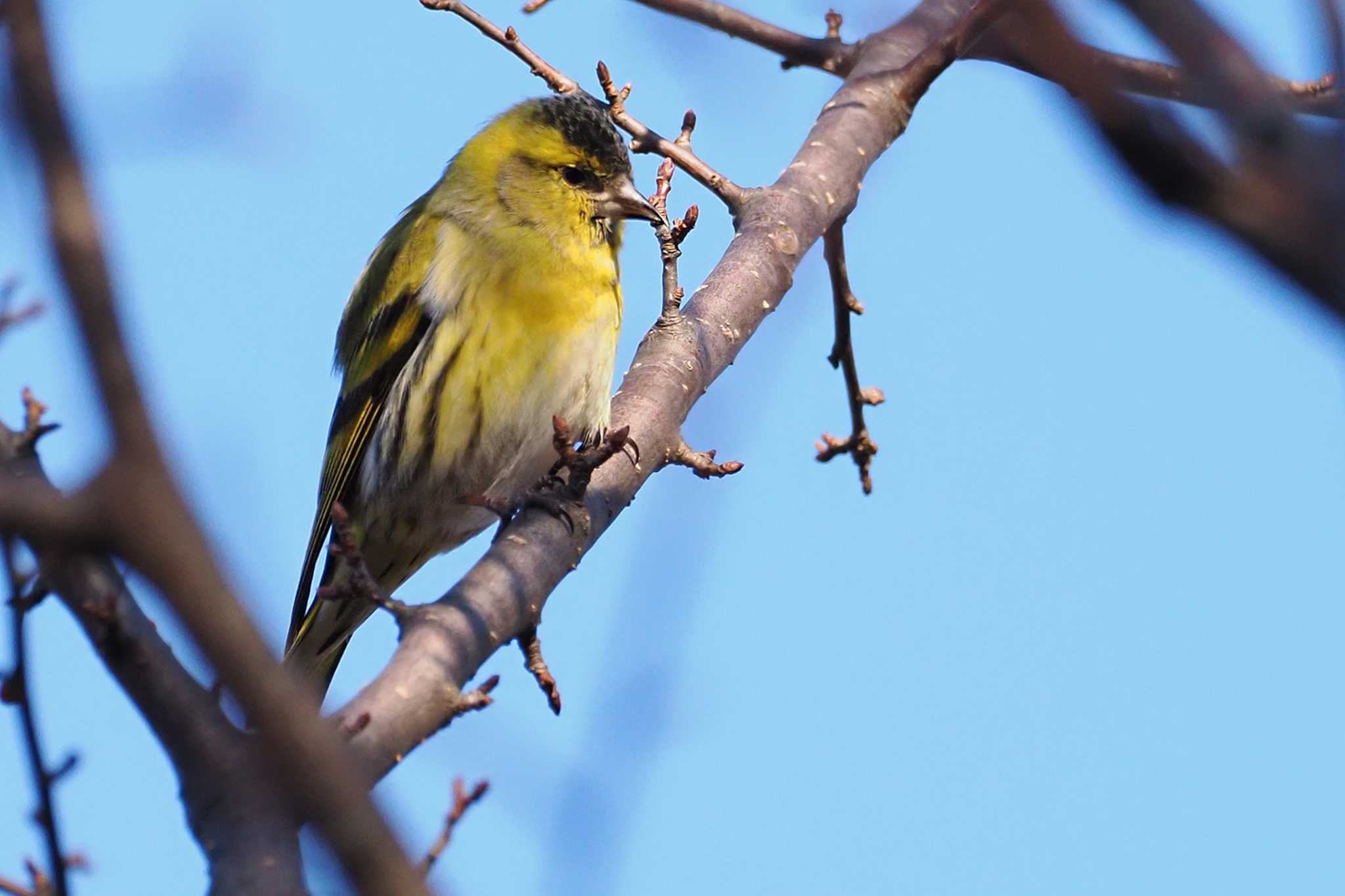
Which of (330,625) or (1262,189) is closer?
(1262,189)

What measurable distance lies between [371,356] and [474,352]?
2.27ft

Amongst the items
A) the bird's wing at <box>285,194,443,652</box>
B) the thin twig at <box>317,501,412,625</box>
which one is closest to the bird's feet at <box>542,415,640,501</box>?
the thin twig at <box>317,501,412,625</box>

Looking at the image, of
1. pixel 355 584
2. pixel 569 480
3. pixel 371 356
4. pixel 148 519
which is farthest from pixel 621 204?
pixel 148 519

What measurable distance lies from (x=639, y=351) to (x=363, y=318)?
210 centimetres

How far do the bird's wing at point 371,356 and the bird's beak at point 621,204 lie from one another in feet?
2.36

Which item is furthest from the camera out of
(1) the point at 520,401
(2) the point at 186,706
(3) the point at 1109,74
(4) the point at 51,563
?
(1) the point at 520,401

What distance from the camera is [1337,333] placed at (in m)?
1.01

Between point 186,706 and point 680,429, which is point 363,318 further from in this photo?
point 186,706

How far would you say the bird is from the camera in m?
5.53

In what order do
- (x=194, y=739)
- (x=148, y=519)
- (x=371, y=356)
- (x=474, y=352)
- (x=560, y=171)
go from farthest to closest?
(x=560, y=171), (x=371, y=356), (x=474, y=352), (x=194, y=739), (x=148, y=519)

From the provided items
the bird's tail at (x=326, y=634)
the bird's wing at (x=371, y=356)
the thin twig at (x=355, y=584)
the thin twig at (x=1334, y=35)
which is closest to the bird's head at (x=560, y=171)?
the bird's wing at (x=371, y=356)

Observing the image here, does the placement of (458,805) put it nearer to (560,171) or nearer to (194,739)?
(194,739)

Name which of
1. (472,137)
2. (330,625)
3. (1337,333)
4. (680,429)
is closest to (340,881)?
(1337,333)

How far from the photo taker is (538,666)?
382cm
